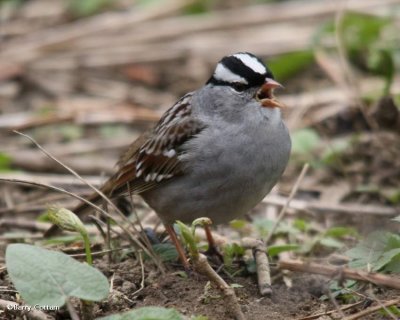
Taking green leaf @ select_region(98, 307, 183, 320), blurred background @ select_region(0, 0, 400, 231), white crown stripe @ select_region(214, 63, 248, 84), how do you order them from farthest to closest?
blurred background @ select_region(0, 0, 400, 231)
white crown stripe @ select_region(214, 63, 248, 84)
green leaf @ select_region(98, 307, 183, 320)

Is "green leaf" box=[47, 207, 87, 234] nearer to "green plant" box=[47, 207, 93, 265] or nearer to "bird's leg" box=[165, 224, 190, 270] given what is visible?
"green plant" box=[47, 207, 93, 265]

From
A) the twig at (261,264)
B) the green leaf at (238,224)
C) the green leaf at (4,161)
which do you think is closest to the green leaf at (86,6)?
the green leaf at (4,161)

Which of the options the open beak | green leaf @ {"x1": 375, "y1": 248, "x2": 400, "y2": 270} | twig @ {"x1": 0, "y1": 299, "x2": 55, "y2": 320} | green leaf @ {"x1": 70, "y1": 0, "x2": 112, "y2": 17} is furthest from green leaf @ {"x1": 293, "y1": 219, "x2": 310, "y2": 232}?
green leaf @ {"x1": 70, "y1": 0, "x2": 112, "y2": 17}

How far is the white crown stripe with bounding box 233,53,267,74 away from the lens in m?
3.54

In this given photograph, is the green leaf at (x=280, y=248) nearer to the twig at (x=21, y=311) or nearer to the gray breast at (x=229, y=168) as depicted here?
the gray breast at (x=229, y=168)

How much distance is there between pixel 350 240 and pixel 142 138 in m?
1.05

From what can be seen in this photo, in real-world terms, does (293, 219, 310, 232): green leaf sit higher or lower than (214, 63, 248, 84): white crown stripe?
lower

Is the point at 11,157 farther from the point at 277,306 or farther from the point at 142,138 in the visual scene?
the point at 277,306

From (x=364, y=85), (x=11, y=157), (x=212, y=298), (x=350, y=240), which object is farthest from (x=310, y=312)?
(x=364, y=85)

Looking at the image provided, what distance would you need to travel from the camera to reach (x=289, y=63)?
6195mm

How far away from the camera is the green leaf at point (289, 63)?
617cm

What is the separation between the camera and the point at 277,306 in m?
3.26

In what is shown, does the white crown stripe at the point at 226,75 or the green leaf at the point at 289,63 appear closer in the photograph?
the white crown stripe at the point at 226,75

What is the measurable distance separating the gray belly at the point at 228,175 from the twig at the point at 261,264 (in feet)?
0.43
